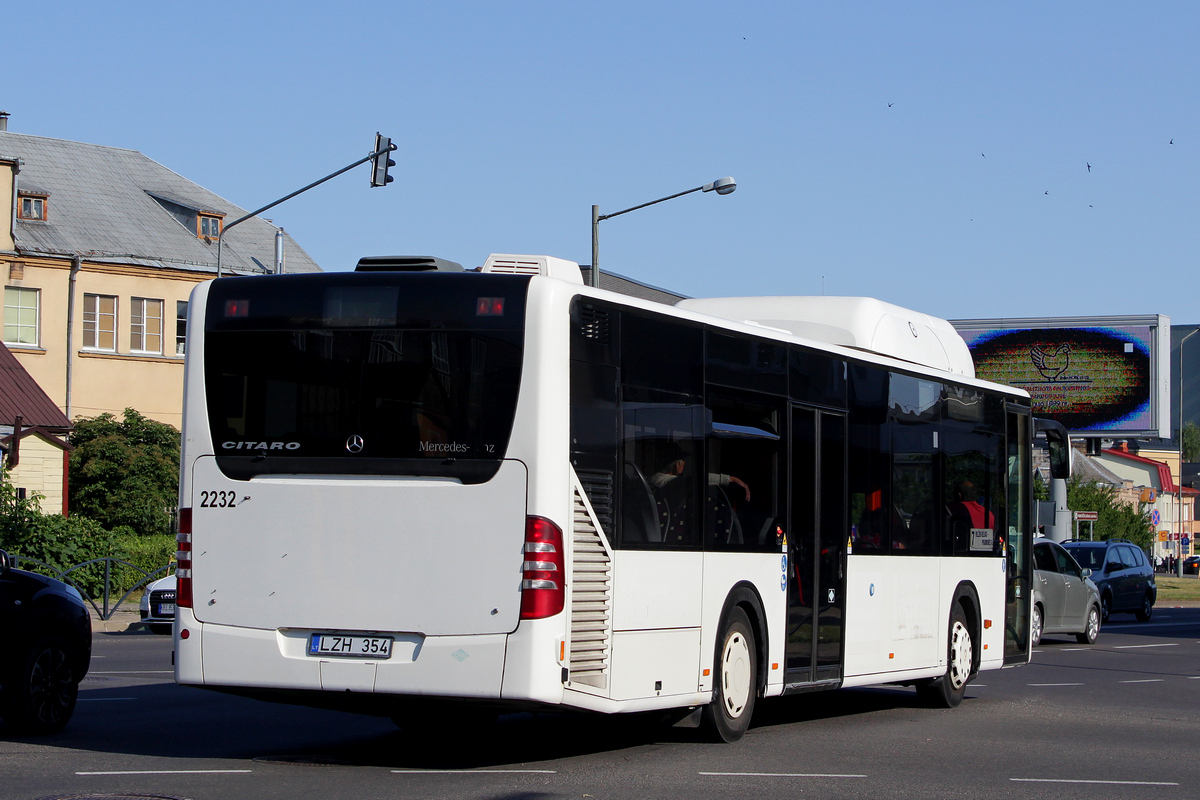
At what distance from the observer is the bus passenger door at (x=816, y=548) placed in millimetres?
12141

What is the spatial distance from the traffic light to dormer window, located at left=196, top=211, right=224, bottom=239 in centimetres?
3390

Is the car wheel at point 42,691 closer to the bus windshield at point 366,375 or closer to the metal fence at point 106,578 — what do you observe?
the bus windshield at point 366,375

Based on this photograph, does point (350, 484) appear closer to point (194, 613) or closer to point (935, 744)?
point (194, 613)

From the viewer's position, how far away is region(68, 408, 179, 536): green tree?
4838 centimetres

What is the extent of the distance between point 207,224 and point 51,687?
5037 centimetres

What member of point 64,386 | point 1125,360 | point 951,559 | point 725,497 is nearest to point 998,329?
point 1125,360

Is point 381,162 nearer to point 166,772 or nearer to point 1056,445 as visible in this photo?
point 1056,445

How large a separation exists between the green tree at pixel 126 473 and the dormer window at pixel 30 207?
8039mm

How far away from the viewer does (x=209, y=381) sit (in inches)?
394

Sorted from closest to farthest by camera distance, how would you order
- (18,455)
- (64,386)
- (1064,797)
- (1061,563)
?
(1064,797) → (1061,563) → (18,455) → (64,386)

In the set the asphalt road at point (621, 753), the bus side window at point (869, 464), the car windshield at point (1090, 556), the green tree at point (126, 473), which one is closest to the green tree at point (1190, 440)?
the green tree at point (126, 473)

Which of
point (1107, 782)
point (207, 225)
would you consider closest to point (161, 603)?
point (1107, 782)

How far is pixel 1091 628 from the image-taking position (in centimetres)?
2650

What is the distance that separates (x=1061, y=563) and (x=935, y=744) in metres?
15.5
